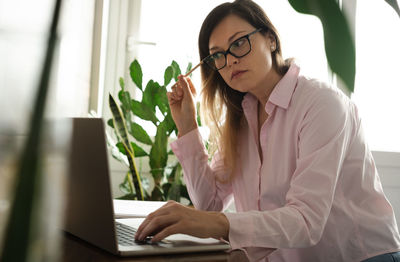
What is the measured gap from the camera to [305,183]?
957mm

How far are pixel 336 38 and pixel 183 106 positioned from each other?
126 cm

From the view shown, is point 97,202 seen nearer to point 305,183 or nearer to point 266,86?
point 305,183

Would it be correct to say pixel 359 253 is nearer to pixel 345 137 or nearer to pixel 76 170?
pixel 345 137

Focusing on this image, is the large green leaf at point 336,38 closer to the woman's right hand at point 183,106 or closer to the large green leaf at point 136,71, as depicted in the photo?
the woman's right hand at point 183,106

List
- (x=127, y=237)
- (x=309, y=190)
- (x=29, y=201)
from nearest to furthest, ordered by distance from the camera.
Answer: (x=29, y=201)
(x=127, y=237)
(x=309, y=190)

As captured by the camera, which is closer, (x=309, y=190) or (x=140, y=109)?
(x=309, y=190)

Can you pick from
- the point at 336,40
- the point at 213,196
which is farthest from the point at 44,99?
the point at 213,196

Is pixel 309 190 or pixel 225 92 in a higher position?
pixel 225 92

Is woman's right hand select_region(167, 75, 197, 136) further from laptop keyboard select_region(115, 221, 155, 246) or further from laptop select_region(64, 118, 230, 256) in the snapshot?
laptop select_region(64, 118, 230, 256)

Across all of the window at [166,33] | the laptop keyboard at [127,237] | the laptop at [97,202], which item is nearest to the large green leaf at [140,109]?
the window at [166,33]

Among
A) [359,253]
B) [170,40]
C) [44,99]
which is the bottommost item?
[359,253]

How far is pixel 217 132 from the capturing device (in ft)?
4.89

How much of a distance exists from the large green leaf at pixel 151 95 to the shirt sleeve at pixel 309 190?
1168mm


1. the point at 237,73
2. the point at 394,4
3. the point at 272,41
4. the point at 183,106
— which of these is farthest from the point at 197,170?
the point at 394,4
